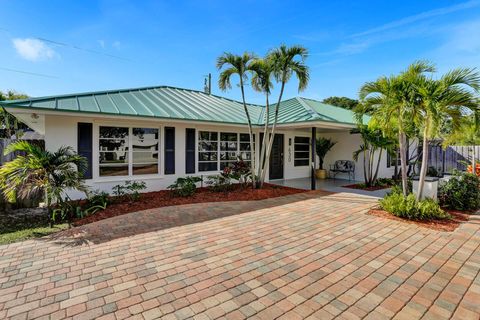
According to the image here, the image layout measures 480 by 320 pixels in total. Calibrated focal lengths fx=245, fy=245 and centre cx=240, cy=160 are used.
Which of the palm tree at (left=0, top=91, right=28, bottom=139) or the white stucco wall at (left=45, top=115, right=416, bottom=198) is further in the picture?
the palm tree at (left=0, top=91, right=28, bottom=139)

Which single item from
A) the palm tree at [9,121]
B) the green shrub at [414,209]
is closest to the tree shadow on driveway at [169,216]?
the green shrub at [414,209]

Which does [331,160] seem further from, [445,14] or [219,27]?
[219,27]

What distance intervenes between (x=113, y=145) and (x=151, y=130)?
4.53 feet

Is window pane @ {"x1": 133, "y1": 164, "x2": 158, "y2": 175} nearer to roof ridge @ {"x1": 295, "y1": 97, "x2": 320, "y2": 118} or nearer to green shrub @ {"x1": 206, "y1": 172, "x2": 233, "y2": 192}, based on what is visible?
green shrub @ {"x1": 206, "y1": 172, "x2": 233, "y2": 192}

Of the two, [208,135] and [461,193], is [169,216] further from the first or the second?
[461,193]

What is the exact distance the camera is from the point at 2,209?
22.6ft

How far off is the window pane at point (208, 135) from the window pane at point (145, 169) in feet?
6.99

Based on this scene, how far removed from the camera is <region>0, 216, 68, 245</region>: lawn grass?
4.80 metres

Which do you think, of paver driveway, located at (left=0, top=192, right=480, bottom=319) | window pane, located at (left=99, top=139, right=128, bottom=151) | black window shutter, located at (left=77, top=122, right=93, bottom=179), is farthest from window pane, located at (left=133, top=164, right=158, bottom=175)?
paver driveway, located at (left=0, top=192, right=480, bottom=319)

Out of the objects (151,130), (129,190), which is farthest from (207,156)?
(129,190)

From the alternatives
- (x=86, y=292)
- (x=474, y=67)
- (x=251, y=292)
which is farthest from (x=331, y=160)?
(x=86, y=292)

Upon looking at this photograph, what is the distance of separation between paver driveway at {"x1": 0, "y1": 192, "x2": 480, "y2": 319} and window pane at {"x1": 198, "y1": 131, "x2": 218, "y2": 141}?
4953mm

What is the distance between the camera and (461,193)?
7012mm

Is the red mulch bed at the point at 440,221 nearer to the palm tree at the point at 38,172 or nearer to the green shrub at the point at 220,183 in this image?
the green shrub at the point at 220,183
